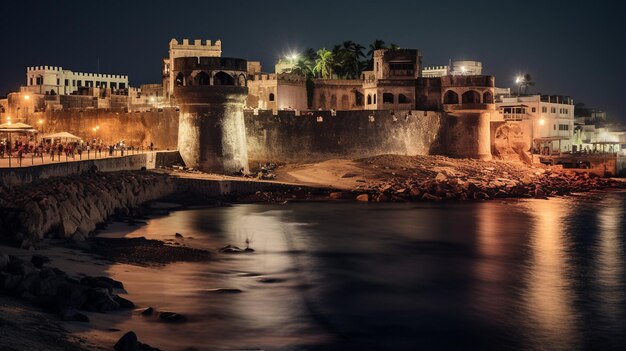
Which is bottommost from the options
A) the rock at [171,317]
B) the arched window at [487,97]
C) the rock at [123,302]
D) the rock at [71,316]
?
the rock at [171,317]

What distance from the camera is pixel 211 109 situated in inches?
1705

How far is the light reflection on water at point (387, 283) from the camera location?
16.0m

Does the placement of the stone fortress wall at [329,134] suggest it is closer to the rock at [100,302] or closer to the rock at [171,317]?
the rock at [171,317]

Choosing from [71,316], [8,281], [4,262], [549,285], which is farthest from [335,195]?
[71,316]

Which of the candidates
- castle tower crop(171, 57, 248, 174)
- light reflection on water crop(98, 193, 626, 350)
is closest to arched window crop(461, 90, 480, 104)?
castle tower crop(171, 57, 248, 174)

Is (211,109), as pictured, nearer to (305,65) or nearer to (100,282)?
(100,282)

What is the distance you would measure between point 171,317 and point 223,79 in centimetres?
2972

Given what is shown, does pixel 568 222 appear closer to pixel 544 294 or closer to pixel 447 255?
pixel 447 255

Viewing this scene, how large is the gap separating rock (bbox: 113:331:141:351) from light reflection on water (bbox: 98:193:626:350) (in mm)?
1205

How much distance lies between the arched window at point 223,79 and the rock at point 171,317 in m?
28.8

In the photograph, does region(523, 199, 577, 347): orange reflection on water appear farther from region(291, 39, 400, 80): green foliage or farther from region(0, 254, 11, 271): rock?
region(291, 39, 400, 80): green foliage

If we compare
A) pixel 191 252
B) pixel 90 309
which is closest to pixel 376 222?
pixel 191 252

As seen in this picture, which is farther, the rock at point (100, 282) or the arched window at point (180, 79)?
the arched window at point (180, 79)

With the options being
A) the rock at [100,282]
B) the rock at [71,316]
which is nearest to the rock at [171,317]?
the rock at [100,282]
